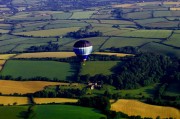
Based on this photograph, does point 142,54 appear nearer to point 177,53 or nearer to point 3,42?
point 177,53

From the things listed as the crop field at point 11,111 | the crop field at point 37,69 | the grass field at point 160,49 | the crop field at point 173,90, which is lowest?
the crop field at point 173,90

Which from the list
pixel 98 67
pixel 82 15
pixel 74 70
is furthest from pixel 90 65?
pixel 82 15

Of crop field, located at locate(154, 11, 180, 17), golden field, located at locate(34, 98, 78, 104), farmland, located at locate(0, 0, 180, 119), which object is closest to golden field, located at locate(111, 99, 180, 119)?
farmland, located at locate(0, 0, 180, 119)

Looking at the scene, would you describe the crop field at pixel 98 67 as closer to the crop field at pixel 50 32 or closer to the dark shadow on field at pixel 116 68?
the dark shadow on field at pixel 116 68

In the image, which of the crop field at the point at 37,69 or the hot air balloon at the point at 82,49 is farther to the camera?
the hot air balloon at the point at 82,49

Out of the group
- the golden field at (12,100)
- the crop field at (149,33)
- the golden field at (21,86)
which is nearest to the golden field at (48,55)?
the golden field at (21,86)

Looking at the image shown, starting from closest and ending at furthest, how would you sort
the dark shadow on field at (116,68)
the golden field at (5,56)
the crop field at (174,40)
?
the dark shadow on field at (116,68) → the golden field at (5,56) → the crop field at (174,40)

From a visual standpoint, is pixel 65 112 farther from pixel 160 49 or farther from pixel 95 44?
pixel 95 44

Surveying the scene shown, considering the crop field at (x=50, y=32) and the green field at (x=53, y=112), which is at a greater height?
the crop field at (x=50, y=32)
